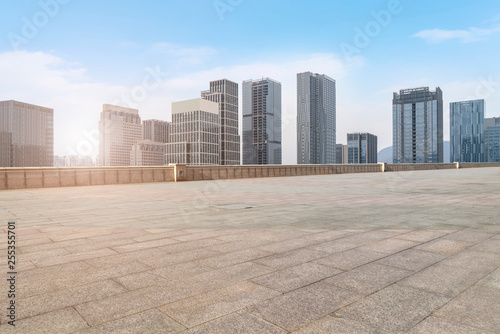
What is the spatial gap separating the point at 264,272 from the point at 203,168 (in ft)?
69.4

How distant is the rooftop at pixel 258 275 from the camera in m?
2.62

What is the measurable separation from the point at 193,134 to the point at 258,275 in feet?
574

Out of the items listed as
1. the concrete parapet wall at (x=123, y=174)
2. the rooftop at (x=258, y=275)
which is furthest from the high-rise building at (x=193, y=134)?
the rooftop at (x=258, y=275)

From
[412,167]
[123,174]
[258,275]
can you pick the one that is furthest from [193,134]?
[258,275]

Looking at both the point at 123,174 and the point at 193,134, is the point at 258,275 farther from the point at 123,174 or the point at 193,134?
the point at 193,134

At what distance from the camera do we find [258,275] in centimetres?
369

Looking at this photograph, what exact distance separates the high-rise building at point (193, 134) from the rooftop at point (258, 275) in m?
166

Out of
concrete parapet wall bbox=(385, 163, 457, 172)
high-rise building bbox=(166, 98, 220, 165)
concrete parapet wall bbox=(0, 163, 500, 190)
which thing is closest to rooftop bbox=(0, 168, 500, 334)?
concrete parapet wall bbox=(0, 163, 500, 190)

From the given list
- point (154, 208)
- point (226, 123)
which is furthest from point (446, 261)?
point (226, 123)

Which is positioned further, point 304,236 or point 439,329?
point 304,236

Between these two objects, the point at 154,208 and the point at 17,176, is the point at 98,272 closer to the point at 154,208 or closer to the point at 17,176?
the point at 154,208

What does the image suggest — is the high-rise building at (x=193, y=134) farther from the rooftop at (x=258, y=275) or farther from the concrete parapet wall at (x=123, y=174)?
the rooftop at (x=258, y=275)

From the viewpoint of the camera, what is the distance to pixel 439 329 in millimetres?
2475

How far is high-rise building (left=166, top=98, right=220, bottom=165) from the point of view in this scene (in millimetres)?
173875
